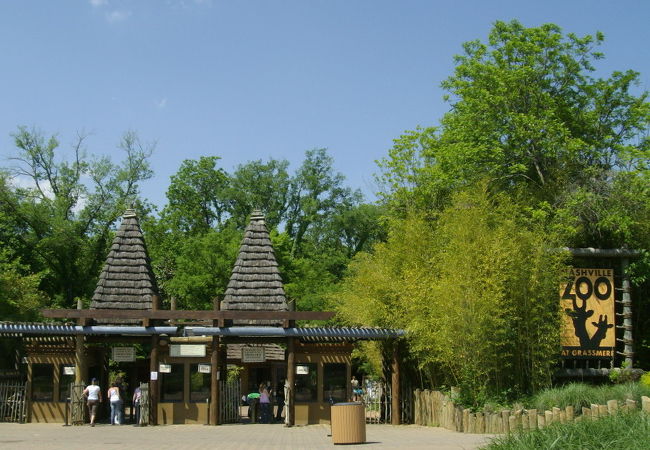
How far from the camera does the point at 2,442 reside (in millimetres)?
15469

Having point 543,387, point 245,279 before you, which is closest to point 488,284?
point 543,387

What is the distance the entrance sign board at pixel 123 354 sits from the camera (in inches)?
865

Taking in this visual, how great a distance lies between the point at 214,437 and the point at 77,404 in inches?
239

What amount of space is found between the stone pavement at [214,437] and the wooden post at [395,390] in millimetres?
790

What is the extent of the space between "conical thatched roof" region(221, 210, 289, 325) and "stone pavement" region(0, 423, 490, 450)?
139 inches

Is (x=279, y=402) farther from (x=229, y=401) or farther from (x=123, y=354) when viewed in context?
(x=123, y=354)

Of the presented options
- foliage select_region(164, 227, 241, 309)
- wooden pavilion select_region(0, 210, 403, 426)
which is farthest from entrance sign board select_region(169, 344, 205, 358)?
foliage select_region(164, 227, 241, 309)

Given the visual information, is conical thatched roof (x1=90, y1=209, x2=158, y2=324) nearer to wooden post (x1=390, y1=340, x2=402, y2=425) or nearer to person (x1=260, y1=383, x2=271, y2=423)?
person (x1=260, y1=383, x2=271, y2=423)

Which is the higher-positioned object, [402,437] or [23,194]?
[23,194]

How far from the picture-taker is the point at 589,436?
10.4 m

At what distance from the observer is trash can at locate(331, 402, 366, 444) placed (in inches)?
600

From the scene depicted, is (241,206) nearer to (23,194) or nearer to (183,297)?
(183,297)

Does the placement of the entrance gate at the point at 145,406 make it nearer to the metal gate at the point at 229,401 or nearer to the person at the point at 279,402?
the metal gate at the point at 229,401

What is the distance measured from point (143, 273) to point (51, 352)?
3.53 meters
